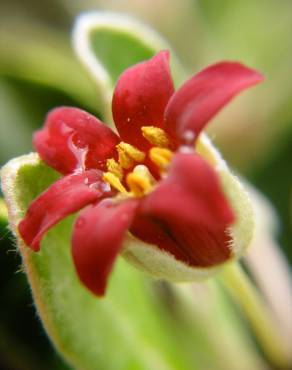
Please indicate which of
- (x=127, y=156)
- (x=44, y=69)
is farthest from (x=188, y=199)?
(x=44, y=69)

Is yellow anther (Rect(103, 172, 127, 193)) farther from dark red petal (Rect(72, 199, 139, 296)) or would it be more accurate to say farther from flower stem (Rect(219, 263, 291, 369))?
flower stem (Rect(219, 263, 291, 369))

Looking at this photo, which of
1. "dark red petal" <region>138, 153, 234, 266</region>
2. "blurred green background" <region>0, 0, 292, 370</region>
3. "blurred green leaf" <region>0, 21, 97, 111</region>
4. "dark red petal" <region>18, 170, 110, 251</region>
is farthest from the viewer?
"blurred green leaf" <region>0, 21, 97, 111</region>

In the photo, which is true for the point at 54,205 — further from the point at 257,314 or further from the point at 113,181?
the point at 257,314

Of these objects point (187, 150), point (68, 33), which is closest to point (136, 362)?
point (187, 150)

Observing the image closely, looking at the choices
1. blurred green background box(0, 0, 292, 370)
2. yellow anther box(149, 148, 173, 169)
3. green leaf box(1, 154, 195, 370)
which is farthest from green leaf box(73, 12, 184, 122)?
yellow anther box(149, 148, 173, 169)

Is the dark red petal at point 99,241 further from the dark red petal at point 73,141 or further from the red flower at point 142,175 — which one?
the dark red petal at point 73,141

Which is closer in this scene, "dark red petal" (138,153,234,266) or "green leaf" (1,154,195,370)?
"dark red petal" (138,153,234,266)

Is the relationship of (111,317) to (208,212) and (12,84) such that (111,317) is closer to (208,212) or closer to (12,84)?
(208,212)
